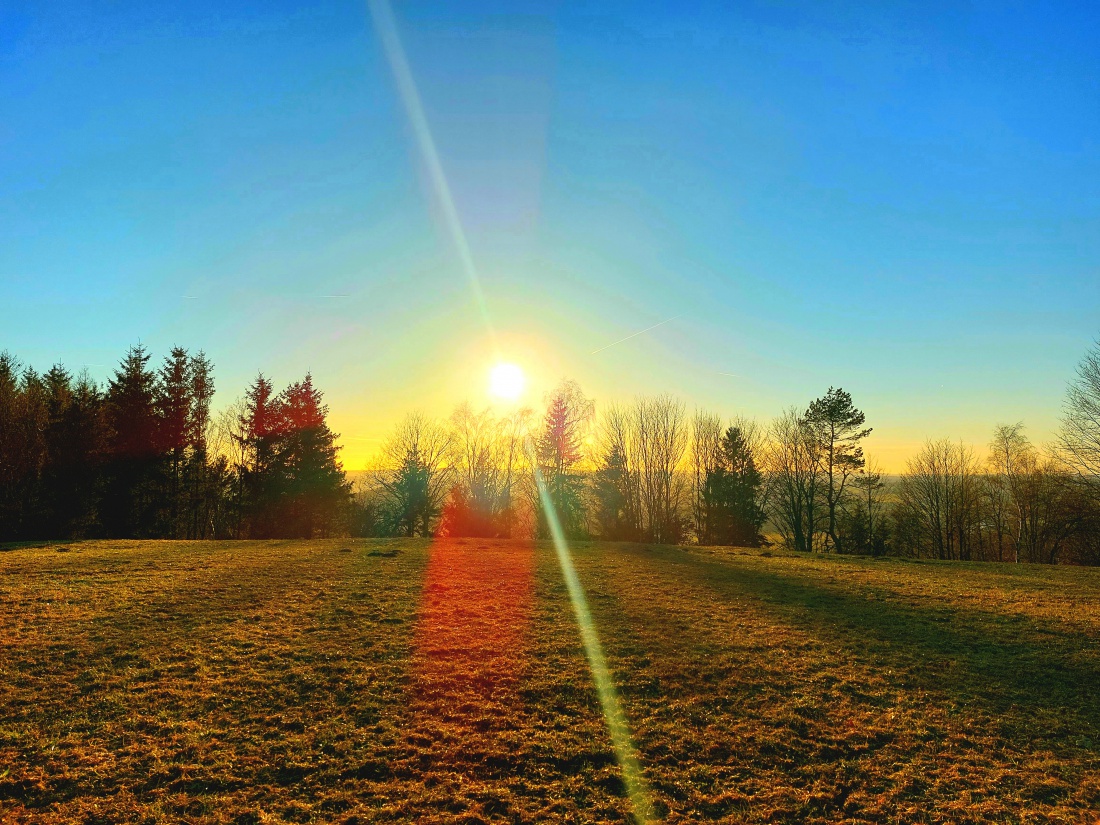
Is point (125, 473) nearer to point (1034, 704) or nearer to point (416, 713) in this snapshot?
point (416, 713)

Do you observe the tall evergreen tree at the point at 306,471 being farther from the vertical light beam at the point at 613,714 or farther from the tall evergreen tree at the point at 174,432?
the vertical light beam at the point at 613,714

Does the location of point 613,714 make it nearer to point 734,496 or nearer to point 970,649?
point 970,649

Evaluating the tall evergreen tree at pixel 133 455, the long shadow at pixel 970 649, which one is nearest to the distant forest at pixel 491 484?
the tall evergreen tree at pixel 133 455

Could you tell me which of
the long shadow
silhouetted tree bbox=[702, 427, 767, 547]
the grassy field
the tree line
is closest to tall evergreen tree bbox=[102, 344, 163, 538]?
the tree line

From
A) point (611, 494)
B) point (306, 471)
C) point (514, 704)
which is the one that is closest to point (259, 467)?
point (306, 471)

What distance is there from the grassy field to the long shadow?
8 centimetres

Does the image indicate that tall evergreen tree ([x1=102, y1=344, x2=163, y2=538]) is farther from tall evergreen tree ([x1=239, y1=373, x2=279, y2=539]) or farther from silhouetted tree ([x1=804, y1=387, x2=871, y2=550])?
silhouetted tree ([x1=804, y1=387, x2=871, y2=550])

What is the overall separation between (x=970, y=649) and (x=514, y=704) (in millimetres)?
10151

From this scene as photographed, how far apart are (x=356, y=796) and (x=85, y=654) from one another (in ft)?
24.0

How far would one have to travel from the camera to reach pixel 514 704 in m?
7.74

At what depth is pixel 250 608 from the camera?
12508mm

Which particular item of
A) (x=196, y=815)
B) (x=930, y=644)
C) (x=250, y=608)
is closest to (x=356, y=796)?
(x=196, y=815)

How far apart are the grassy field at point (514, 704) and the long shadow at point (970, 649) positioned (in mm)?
75

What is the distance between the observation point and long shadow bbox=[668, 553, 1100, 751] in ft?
27.3
